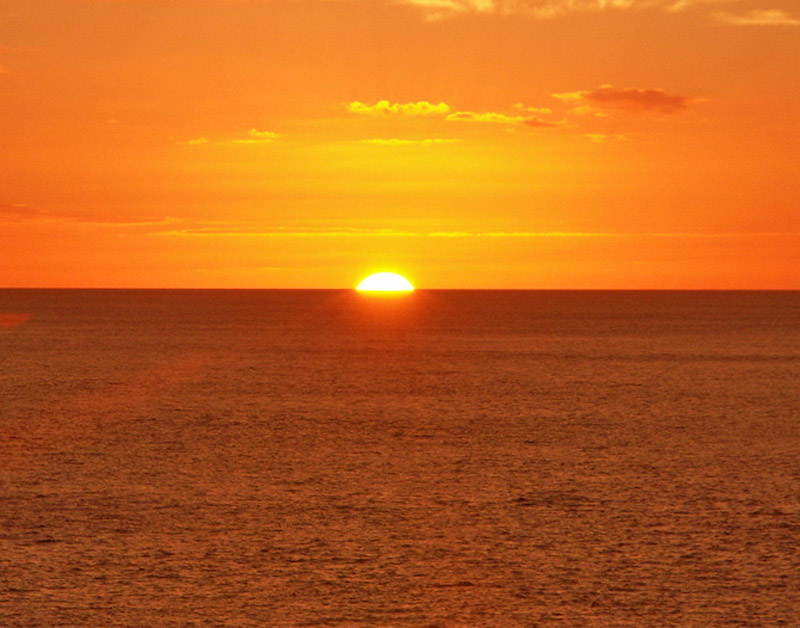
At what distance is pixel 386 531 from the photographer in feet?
45.7

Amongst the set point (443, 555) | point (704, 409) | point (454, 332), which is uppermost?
point (454, 332)

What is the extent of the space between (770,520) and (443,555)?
16.7 feet

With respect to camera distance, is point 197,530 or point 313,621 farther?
point 197,530

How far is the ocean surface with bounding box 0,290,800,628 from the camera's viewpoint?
1080 centimetres

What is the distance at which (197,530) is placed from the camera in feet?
45.9

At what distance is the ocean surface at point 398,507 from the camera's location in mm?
10805

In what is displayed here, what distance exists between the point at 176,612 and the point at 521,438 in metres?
14.4

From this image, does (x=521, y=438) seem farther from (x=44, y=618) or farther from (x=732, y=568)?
(x=44, y=618)

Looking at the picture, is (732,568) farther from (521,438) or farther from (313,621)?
(521,438)

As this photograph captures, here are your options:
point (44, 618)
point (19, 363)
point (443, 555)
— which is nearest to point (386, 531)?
point (443, 555)

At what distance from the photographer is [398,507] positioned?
15.6 meters

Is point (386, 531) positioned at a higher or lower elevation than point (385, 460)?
lower

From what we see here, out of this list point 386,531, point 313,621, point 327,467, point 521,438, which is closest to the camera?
point 313,621

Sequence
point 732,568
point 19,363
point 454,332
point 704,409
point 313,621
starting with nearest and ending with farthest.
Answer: point 313,621
point 732,568
point 704,409
point 19,363
point 454,332
